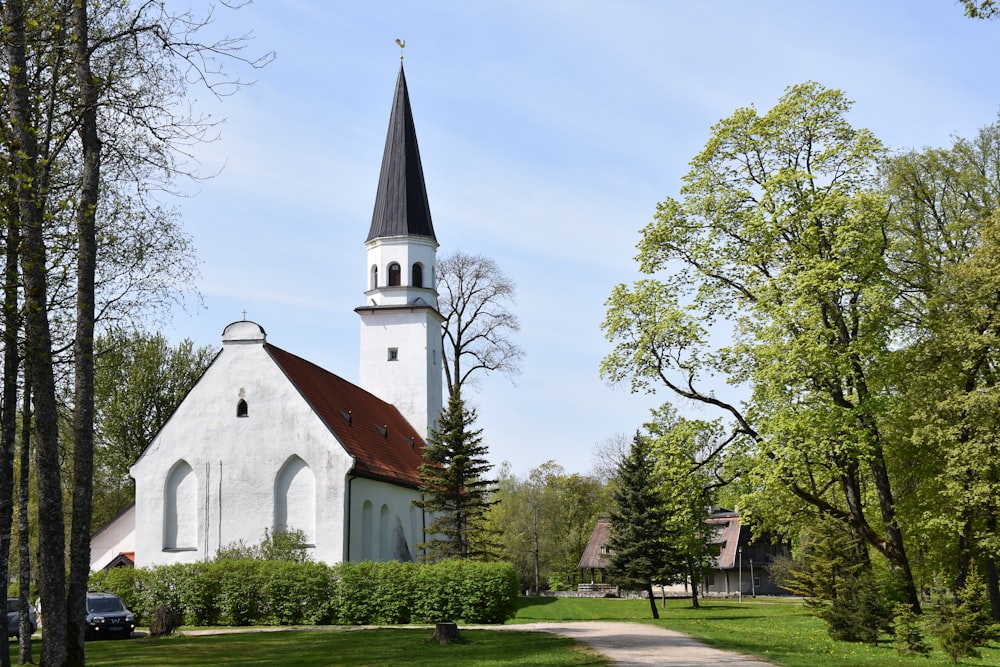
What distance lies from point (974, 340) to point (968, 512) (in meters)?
4.18

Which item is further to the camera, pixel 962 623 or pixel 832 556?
pixel 832 556

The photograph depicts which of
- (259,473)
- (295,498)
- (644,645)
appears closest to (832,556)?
(644,645)

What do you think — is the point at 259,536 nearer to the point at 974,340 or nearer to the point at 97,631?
the point at 97,631

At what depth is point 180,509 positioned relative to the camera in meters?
34.9

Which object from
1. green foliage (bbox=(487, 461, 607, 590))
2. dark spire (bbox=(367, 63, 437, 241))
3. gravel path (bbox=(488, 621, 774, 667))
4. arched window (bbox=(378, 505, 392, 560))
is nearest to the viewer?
gravel path (bbox=(488, 621, 774, 667))

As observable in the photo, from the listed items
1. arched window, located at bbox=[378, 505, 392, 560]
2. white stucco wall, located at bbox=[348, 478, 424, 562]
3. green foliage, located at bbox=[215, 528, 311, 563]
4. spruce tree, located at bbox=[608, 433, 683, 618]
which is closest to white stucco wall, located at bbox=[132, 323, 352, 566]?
green foliage, located at bbox=[215, 528, 311, 563]

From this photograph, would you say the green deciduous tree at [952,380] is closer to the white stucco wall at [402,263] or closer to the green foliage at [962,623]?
the green foliage at [962,623]

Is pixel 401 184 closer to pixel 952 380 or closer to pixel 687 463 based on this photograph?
pixel 687 463

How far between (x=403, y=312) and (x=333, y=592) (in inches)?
781

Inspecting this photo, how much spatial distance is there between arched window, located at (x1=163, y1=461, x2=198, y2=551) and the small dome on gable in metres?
4.73

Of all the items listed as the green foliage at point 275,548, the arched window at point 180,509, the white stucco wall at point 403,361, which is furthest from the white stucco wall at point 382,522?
the white stucco wall at point 403,361

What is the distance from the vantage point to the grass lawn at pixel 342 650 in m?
16.7

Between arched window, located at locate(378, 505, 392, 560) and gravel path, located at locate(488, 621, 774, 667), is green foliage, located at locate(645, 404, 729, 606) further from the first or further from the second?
arched window, located at locate(378, 505, 392, 560)

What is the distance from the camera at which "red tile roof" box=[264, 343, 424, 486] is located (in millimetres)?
35562
